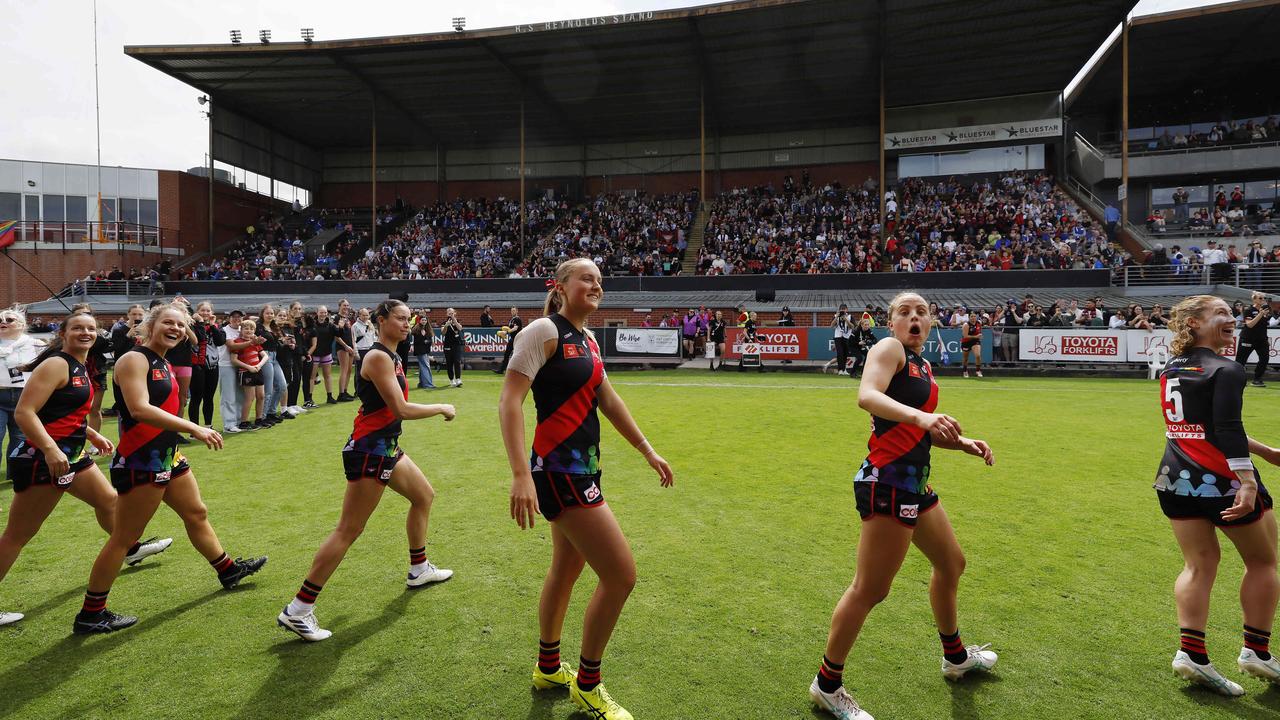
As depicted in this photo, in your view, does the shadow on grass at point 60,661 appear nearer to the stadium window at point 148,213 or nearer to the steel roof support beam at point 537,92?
the steel roof support beam at point 537,92

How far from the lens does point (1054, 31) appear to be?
2906cm

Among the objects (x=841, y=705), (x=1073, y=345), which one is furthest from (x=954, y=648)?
(x=1073, y=345)

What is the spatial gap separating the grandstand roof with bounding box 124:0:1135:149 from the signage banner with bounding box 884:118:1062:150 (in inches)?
65.9

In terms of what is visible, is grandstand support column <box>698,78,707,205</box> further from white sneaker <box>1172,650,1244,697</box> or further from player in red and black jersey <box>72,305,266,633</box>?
white sneaker <box>1172,650,1244,697</box>

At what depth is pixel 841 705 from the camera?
3293mm

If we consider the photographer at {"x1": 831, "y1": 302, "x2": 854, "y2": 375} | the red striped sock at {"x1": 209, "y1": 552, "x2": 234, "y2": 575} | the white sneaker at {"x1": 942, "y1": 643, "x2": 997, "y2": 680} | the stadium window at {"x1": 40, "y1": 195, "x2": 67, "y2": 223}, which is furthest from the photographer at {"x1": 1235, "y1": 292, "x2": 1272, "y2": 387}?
the stadium window at {"x1": 40, "y1": 195, "x2": 67, "y2": 223}

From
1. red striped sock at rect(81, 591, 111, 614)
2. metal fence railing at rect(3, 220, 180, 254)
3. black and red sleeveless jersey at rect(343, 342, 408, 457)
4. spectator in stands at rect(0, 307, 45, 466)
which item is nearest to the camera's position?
red striped sock at rect(81, 591, 111, 614)

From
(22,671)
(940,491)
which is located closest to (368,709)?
(22,671)

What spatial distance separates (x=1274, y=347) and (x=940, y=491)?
16822 millimetres

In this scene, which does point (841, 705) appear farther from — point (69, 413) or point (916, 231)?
point (916, 231)

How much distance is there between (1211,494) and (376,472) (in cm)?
469

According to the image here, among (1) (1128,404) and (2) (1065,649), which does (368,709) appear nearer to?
(2) (1065,649)

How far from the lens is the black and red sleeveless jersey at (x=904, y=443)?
129 inches

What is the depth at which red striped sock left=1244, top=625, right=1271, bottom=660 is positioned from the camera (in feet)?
11.6
